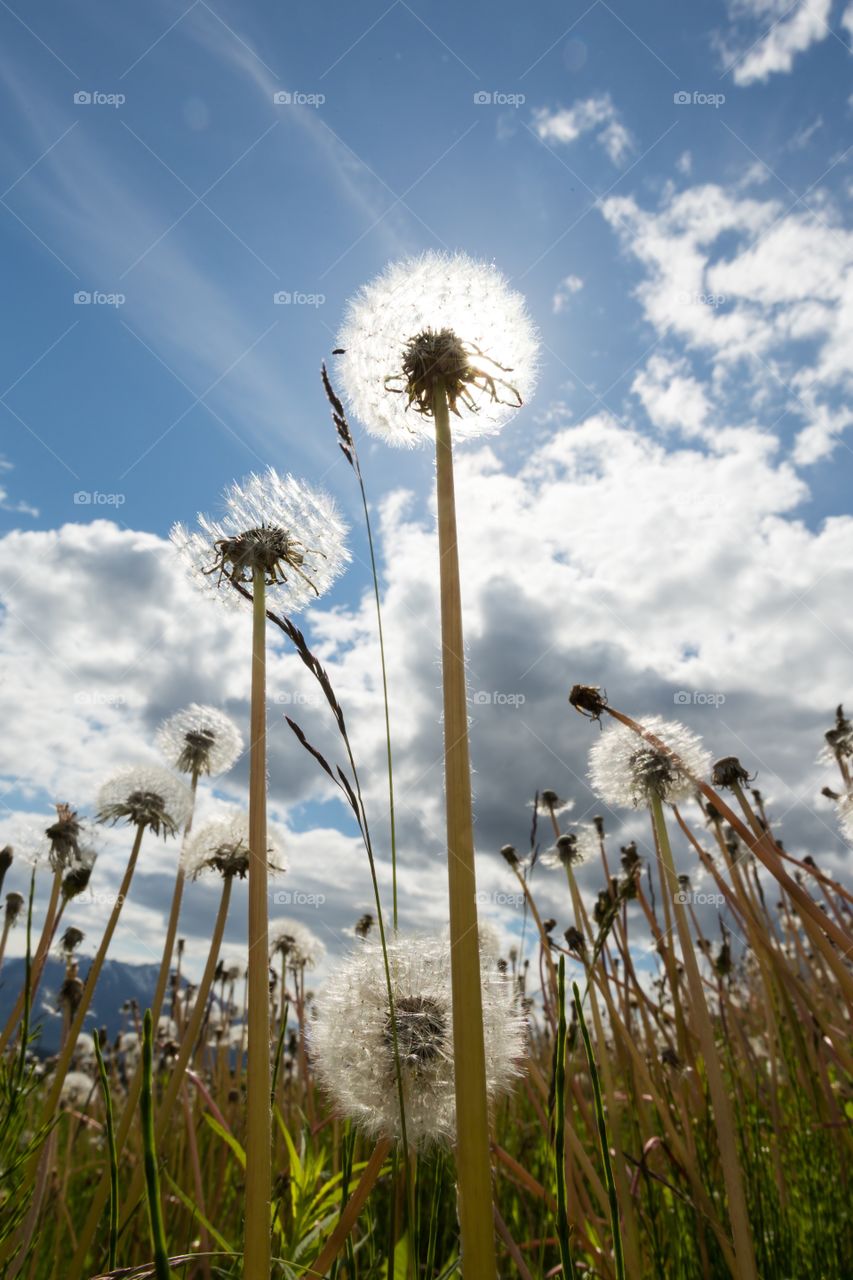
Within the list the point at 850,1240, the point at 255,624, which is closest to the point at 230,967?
the point at 850,1240

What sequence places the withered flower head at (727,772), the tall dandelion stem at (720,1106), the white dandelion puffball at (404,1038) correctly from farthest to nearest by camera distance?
the withered flower head at (727,772) → the white dandelion puffball at (404,1038) → the tall dandelion stem at (720,1106)

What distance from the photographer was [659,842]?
8.23 ft

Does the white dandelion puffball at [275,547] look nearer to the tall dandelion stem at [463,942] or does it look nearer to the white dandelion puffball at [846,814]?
the tall dandelion stem at [463,942]

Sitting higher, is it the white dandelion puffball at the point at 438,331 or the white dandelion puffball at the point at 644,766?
the white dandelion puffball at the point at 438,331

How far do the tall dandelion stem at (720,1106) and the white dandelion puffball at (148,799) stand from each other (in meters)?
2.63

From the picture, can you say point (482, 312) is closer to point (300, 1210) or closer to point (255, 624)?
point (255, 624)

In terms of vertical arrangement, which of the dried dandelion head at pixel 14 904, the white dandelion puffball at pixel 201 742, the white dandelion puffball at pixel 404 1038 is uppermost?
the white dandelion puffball at pixel 201 742

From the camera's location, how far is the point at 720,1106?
1.97 metres

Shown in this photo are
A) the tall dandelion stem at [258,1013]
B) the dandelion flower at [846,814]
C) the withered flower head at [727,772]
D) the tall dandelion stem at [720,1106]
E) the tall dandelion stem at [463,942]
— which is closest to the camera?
the tall dandelion stem at [463,942]

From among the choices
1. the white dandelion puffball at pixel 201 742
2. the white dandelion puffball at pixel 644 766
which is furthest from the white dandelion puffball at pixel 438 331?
the white dandelion puffball at pixel 201 742

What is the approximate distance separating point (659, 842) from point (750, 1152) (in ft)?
6.43

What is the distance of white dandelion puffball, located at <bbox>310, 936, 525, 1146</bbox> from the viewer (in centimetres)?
209

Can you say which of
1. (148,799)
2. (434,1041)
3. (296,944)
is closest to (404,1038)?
(434,1041)

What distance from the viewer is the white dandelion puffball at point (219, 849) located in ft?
11.4
